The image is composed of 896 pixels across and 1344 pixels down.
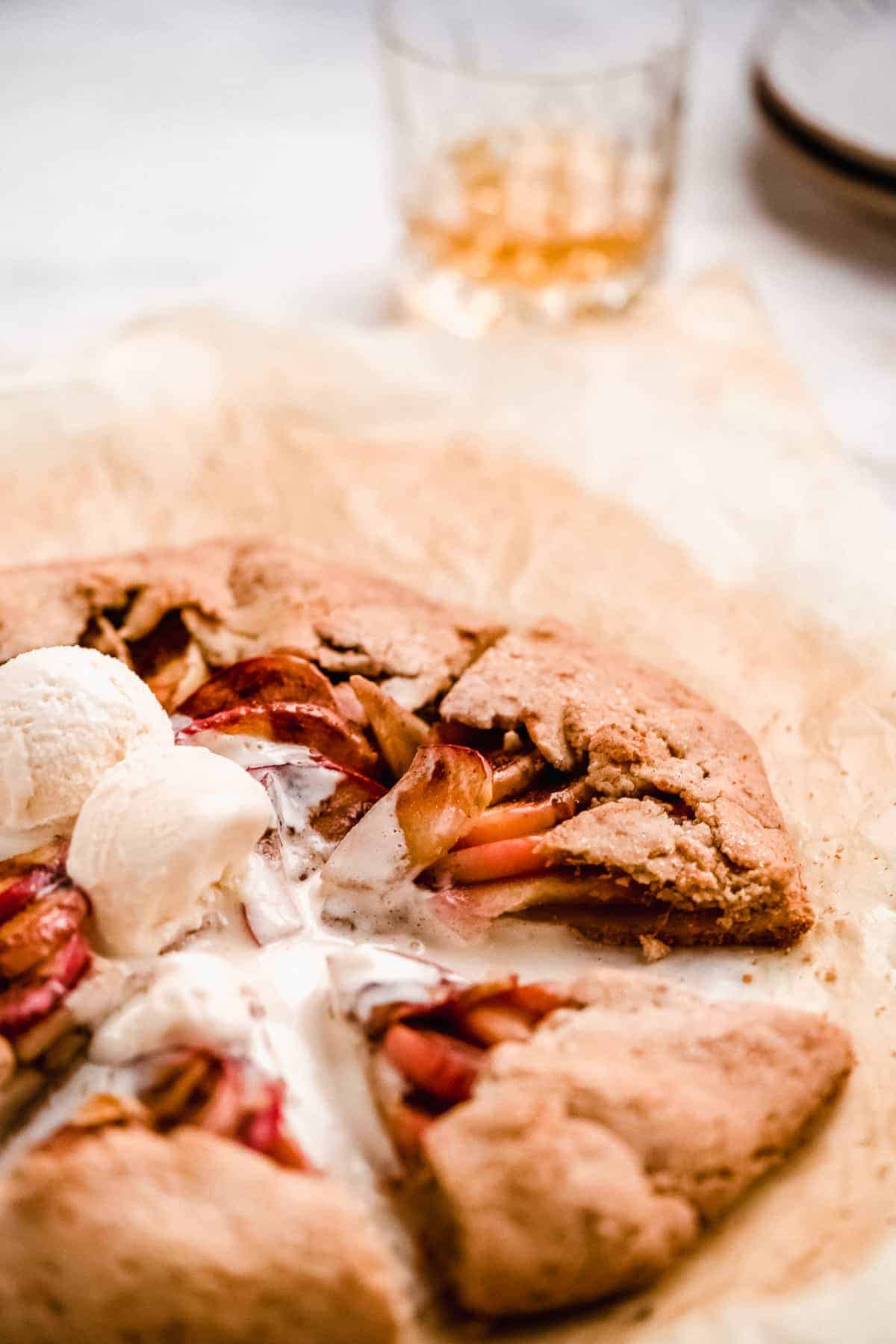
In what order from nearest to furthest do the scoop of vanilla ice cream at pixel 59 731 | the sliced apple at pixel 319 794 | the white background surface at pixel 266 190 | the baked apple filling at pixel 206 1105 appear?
the baked apple filling at pixel 206 1105
the scoop of vanilla ice cream at pixel 59 731
the sliced apple at pixel 319 794
the white background surface at pixel 266 190

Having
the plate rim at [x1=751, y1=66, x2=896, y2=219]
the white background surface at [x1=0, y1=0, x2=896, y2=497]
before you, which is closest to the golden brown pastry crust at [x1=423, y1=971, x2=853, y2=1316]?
the white background surface at [x1=0, y1=0, x2=896, y2=497]

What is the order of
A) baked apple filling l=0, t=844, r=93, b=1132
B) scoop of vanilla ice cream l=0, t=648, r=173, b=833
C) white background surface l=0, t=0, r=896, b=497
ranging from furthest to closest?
1. white background surface l=0, t=0, r=896, b=497
2. scoop of vanilla ice cream l=0, t=648, r=173, b=833
3. baked apple filling l=0, t=844, r=93, b=1132

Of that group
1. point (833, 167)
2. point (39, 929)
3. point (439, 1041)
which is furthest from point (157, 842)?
point (833, 167)

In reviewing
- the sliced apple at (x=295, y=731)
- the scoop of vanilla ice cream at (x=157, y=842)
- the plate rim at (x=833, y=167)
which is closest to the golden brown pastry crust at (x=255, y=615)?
the sliced apple at (x=295, y=731)

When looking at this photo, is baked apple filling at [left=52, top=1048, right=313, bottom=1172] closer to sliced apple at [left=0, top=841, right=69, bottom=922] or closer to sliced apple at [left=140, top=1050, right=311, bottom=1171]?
sliced apple at [left=140, top=1050, right=311, bottom=1171]

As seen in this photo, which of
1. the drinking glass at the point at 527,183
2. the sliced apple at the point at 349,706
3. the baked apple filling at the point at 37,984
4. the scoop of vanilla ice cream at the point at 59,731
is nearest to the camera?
the baked apple filling at the point at 37,984

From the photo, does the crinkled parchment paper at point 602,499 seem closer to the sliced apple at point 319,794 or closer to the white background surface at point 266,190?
the white background surface at point 266,190

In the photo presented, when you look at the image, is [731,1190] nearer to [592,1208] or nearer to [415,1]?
[592,1208]
